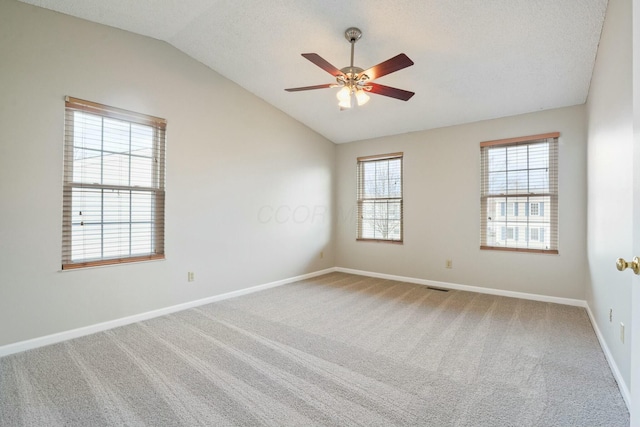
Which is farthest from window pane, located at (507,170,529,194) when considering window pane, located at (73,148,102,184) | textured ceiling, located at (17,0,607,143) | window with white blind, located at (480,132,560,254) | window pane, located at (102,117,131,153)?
window pane, located at (73,148,102,184)

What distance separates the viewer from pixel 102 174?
313 cm

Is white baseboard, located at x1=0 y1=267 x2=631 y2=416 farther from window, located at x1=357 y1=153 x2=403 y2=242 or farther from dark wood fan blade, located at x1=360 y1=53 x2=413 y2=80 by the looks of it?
dark wood fan blade, located at x1=360 y1=53 x2=413 y2=80

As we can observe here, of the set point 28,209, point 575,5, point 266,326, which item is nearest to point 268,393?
point 266,326

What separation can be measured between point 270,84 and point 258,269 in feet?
8.77

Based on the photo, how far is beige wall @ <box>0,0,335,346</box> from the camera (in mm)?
2613

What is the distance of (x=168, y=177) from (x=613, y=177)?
13.8ft

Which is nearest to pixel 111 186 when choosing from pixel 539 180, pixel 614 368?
pixel 614 368

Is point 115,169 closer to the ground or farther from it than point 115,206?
farther from it

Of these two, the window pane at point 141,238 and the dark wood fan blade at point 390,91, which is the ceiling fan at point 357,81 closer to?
the dark wood fan blade at point 390,91

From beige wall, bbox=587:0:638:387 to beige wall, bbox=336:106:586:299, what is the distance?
656 millimetres

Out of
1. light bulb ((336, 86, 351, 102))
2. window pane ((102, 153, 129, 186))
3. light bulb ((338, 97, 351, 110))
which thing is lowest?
window pane ((102, 153, 129, 186))

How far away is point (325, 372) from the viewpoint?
2270 millimetres

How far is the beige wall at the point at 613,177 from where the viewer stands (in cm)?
188

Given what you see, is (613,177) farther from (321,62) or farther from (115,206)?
(115,206)
